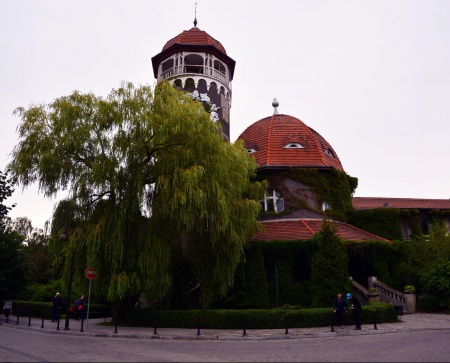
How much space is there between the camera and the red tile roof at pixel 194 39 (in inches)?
1347

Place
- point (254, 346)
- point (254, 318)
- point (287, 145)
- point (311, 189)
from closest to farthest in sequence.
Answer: point (254, 346) < point (254, 318) < point (311, 189) < point (287, 145)

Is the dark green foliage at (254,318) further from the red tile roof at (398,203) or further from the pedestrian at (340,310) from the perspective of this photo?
the red tile roof at (398,203)

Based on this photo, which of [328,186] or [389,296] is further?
[328,186]

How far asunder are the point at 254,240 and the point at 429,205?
1876cm

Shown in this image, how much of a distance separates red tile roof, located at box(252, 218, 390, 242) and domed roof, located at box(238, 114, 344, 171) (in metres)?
4.20

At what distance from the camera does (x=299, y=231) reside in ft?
82.3

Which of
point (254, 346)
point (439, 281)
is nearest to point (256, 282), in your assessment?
point (254, 346)

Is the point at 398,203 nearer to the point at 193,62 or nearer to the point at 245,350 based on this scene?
the point at 193,62

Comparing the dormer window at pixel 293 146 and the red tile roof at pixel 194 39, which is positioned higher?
the red tile roof at pixel 194 39

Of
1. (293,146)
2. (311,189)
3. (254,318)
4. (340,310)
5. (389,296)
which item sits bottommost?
(254,318)

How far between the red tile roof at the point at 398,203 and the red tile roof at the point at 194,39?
1858cm

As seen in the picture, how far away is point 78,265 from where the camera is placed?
1797cm

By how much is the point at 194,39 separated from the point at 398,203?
23020 mm

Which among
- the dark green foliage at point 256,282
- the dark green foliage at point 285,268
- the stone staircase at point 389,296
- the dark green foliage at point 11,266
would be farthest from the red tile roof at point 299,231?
the dark green foliage at point 11,266
